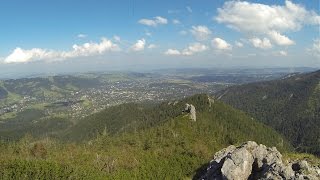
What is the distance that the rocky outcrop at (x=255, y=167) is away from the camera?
121688mm

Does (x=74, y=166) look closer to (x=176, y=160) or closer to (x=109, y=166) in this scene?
(x=109, y=166)

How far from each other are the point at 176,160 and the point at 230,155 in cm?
4423

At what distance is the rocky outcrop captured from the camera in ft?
399

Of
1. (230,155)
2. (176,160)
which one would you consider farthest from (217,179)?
(176,160)

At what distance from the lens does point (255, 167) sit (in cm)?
14775

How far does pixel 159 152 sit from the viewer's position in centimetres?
19838

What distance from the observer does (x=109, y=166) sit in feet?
571

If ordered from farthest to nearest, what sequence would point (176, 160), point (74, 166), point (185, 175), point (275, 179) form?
point (176, 160)
point (185, 175)
point (74, 166)
point (275, 179)

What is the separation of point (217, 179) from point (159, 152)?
5596 cm

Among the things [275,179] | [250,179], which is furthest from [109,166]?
[275,179]

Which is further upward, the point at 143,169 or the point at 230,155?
the point at 230,155

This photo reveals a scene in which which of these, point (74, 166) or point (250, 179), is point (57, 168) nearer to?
point (74, 166)

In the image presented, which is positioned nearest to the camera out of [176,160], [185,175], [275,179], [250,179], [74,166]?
[275,179]

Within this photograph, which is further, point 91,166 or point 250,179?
point 91,166
